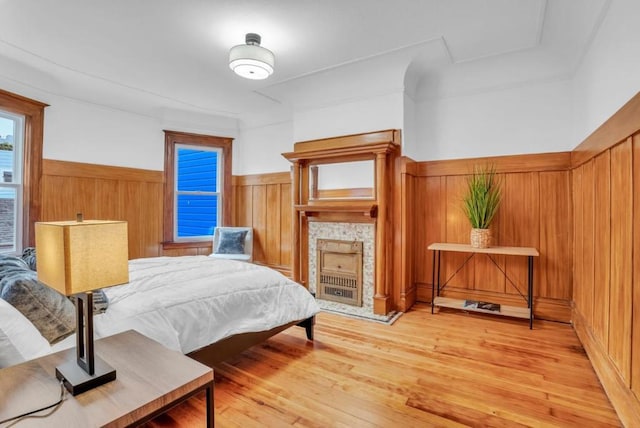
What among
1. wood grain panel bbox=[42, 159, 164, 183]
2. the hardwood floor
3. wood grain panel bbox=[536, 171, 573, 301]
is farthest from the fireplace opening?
wood grain panel bbox=[42, 159, 164, 183]

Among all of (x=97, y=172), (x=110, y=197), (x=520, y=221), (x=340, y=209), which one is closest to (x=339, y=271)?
(x=340, y=209)

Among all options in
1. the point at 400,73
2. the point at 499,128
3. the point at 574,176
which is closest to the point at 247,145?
the point at 400,73

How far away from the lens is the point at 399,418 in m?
1.85

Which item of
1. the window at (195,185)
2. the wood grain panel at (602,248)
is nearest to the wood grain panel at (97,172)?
the window at (195,185)

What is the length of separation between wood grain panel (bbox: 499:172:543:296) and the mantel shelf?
1418 millimetres

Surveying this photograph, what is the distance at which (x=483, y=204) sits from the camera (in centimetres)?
340

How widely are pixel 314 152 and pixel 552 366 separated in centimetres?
303

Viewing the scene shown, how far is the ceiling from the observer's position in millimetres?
2486

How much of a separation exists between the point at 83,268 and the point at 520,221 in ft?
12.5

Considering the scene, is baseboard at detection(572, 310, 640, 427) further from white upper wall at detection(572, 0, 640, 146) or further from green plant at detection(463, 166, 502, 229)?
white upper wall at detection(572, 0, 640, 146)

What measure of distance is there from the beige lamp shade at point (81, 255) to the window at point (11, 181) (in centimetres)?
340

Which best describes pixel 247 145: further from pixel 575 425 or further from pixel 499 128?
pixel 575 425

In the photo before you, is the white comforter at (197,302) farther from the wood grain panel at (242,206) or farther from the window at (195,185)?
the wood grain panel at (242,206)

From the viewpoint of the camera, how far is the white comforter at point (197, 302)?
1.79 meters
